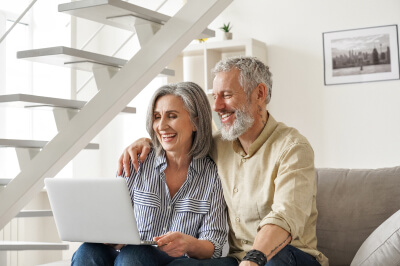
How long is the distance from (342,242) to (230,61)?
0.91m

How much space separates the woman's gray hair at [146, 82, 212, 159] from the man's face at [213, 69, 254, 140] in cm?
7

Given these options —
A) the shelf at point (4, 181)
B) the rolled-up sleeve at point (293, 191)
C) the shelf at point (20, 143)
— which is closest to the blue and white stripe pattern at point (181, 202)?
the rolled-up sleeve at point (293, 191)

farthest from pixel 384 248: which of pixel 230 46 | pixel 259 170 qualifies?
pixel 230 46

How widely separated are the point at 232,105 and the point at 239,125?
0.32 feet

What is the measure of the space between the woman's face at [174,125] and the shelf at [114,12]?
0.65 m

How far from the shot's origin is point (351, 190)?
2.89 metres

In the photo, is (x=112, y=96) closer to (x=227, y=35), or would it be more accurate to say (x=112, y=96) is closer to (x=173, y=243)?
(x=173, y=243)

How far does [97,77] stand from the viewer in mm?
3521

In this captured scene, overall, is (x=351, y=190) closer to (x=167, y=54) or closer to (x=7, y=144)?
(x=167, y=54)

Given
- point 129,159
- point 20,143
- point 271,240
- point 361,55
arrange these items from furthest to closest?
point 361,55 → point 20,143 → point 129,159 → point 271,240

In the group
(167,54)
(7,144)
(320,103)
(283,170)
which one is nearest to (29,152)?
(7,144)

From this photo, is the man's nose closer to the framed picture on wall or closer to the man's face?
the man's face

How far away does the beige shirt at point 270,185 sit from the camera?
234cm

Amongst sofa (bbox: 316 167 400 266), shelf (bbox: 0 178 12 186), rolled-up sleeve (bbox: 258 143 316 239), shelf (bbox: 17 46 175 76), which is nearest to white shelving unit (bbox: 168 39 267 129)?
shelf (bbox: 17 46 175 76)
